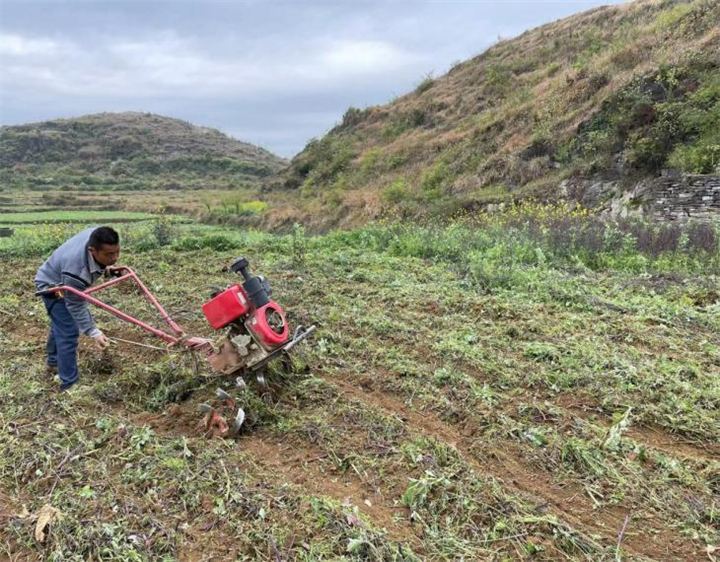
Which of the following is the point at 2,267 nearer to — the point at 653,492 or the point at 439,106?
the point at 653,492

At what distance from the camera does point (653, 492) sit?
2881 mm

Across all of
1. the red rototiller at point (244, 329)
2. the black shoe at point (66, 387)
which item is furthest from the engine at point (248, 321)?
the black shoe at point (66, 387)

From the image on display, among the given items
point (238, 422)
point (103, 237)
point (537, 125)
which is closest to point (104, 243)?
point (103, 237)

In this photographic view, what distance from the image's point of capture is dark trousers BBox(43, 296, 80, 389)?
4.39 meters

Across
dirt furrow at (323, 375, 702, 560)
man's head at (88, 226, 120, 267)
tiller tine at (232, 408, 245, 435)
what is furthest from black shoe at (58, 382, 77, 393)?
dirt furrow at (323, 375, 702, 560)

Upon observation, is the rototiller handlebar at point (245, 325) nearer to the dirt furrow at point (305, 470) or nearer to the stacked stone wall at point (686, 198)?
the dirt furrow at point (305, 470)

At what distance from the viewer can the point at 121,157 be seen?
243 ft

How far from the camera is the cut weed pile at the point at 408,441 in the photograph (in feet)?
8.52

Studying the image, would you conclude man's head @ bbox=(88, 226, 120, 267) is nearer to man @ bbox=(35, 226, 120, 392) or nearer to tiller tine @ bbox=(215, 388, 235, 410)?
man @ bbox=(35, 226, 120, 392)

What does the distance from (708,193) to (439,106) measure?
2223 cm

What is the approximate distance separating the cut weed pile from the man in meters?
0.35

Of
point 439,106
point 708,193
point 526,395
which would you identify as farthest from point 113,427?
point 439,106

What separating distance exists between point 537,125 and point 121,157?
69482 millimetres

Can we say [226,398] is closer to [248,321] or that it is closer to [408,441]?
[248,321]
